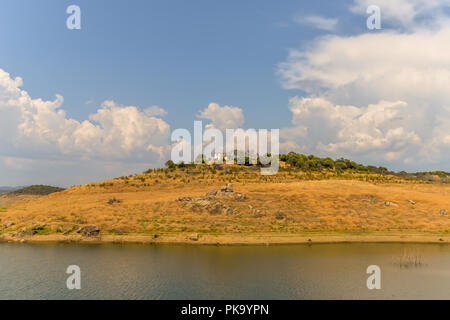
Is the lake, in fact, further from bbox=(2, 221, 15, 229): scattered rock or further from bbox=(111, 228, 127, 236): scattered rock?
bbox=(2, 221, 15, 229): scattered rock

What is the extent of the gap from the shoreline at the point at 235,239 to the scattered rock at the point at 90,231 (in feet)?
2.54

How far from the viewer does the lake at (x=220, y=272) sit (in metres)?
28.7

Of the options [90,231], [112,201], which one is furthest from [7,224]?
[112,201]

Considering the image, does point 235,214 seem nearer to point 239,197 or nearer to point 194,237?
point 239,197

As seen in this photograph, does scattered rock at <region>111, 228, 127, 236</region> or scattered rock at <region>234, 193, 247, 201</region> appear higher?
scattered rock at <region>234, 193, 247, 201</region>

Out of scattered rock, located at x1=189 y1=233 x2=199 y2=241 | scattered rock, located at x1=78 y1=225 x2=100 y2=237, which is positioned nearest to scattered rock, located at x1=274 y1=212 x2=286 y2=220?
scattered rock, located at x1=189 y1=233 x2=199 y2=241

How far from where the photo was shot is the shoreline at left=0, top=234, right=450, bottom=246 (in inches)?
2002

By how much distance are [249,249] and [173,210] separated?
21687mm

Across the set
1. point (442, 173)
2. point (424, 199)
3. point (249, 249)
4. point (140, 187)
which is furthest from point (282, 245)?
point (442, 173)

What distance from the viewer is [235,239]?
51.4m

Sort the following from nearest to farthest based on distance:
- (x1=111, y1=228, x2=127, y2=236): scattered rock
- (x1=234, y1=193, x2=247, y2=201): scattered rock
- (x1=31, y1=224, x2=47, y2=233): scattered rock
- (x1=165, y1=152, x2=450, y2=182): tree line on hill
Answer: (x1=111, y1=228, x2=127, y2=236): scattered rock, (x1=31, y1=224, x2=47, y2=233): scattered rock, (x1=234, y1=193, x2=247, y2=201): scattered rock, (x1=165, y1=152, x2=450, y2=182): tree line on hill

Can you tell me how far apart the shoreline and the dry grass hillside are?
34cm

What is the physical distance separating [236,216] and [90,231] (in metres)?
25.7

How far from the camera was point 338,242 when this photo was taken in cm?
5197
